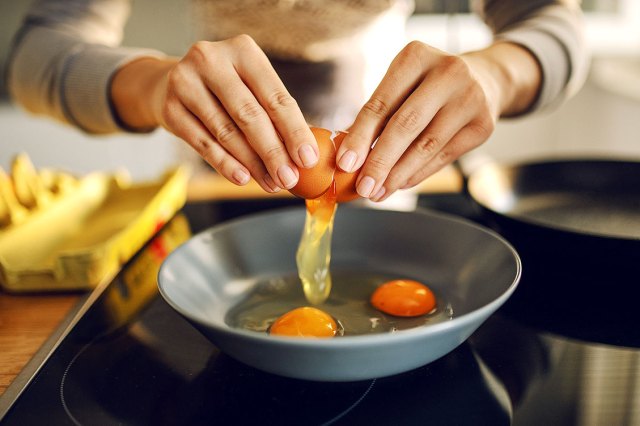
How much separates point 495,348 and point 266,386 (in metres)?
0.31

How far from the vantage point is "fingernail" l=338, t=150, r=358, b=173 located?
0.79 metres

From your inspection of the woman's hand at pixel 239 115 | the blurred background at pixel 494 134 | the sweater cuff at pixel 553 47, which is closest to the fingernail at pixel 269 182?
the woman's hand at pixel 239 115

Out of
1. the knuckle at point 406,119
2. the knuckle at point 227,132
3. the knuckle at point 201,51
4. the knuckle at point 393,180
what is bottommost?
the knuckle at point 393,180

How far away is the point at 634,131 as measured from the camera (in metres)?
3.06

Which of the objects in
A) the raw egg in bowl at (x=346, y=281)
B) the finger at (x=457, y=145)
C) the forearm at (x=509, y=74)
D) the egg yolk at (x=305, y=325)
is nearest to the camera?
the raw egg in bowl at (x=346, y=281)

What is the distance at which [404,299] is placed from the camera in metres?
0.85

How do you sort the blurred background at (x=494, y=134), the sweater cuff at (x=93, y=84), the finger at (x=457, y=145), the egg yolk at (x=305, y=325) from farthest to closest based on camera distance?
the blurred background at (x=494, y=134) → the sweater cuff at (x=93, y=84) → the finger at (x=457, y=145) → the egg yolk at (x=305, y=325)

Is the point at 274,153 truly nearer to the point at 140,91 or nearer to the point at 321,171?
the point at 321,171

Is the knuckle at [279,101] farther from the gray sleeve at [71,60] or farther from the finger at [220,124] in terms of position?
the gray sleeve at [71,60]

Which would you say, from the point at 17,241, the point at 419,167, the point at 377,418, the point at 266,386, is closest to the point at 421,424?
the point at 377,418

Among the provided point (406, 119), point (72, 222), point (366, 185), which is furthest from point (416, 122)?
point (72, 222)

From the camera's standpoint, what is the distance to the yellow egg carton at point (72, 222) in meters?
0.97

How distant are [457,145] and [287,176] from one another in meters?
0.29

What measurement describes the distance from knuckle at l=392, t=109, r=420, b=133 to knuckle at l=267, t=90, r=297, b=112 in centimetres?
15
